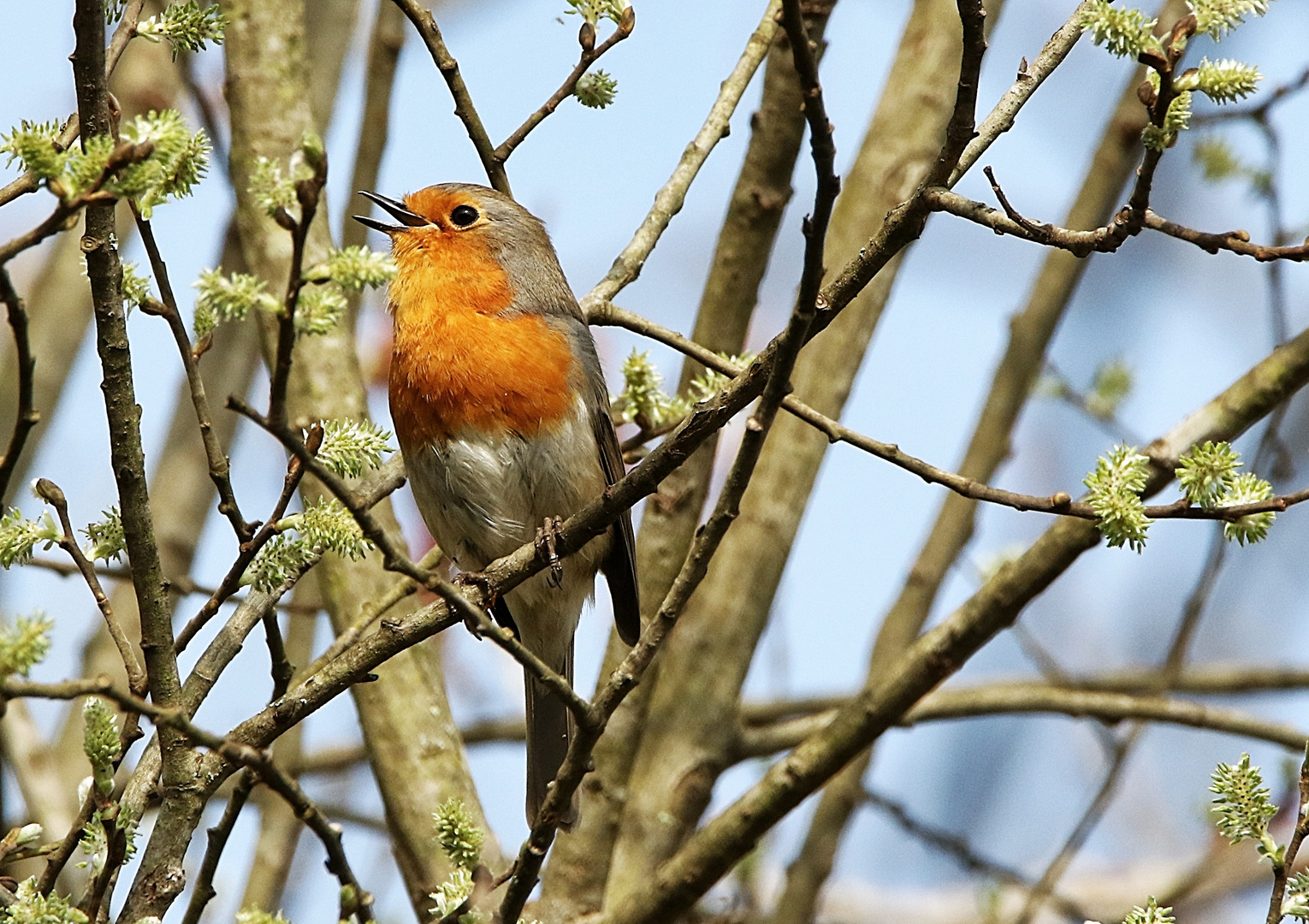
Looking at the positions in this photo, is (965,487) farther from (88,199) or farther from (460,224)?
(460,224)

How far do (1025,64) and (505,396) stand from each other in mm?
2032

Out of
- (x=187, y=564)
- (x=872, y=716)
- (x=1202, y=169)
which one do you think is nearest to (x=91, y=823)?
(x=872, y=716)

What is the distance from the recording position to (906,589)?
17.7ft

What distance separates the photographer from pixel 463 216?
16.7ft

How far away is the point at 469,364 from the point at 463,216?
0.94m

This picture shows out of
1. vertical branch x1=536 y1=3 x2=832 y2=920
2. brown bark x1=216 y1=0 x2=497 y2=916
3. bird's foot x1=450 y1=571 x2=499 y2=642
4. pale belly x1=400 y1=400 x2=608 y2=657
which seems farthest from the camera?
vertical branch x1=536 y1=3 x2=832 y2=920

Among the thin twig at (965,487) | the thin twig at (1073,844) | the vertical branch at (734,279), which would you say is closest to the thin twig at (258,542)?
the thin twig at (965,487)

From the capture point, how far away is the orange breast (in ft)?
14.3

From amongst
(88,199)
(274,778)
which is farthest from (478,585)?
(88,199)

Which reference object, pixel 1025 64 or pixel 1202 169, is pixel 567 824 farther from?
pixel 1202 169

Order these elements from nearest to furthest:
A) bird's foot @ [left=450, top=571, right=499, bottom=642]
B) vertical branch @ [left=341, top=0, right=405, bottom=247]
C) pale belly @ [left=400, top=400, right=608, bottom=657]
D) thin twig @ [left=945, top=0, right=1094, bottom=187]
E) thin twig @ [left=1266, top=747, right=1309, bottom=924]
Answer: thin twig @ [left=1266, top=747, right=1309, bottom=924]
thin twig @ [left=945, top=0, right=1094, bottom=187]
bird's foot @ [left=450, top=571, right=499, bottom=642]
pale belly @ [left=400, top=400, right=608, bottom=657]
vertical branch @ [left=341, top=0, right=405, bottom=247]

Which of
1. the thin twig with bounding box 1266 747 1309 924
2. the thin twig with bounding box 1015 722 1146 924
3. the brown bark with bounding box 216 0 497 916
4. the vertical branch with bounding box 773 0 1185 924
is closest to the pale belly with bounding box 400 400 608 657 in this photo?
the brown bark with bounding box 216 0 497 916

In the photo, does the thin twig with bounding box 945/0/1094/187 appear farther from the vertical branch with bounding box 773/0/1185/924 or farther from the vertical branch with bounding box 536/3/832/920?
the vertical branch with bounding box 773/0/1185/924

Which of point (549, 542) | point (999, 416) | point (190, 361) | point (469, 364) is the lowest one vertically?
point (190, 361)
